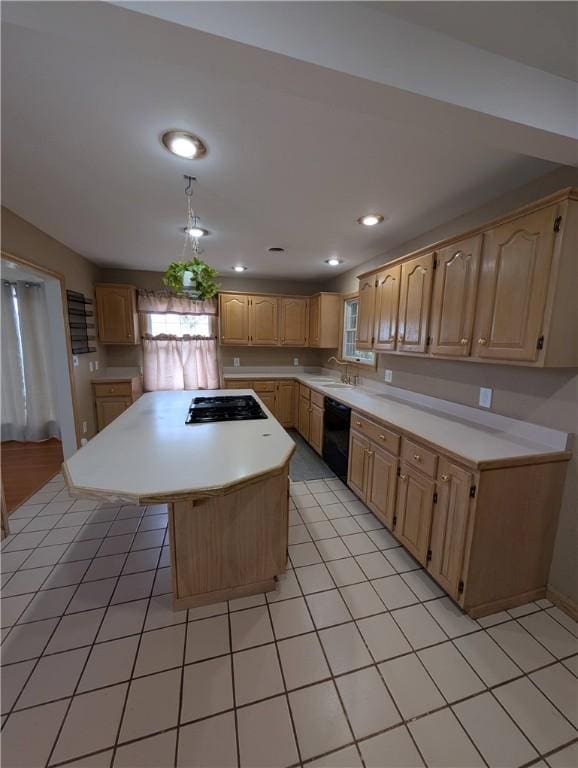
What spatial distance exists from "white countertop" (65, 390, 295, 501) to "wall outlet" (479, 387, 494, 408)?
1.38 metres

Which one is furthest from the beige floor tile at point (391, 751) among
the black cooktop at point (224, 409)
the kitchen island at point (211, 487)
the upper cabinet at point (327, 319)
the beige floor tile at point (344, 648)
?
the upper cabinet at point (327, 319)

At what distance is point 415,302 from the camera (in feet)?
7.73

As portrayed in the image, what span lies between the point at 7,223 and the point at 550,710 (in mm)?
4193

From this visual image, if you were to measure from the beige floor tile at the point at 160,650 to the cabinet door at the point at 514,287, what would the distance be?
87.6 inches

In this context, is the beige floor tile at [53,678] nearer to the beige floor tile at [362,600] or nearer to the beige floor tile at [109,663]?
the beige floor tile at [109,663]

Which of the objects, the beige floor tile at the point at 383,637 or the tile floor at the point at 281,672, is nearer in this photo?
the tile floor at the point at 281,672

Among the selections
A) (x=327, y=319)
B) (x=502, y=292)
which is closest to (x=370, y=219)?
(x=502, y=292)

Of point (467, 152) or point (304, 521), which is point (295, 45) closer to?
point (467, 152)

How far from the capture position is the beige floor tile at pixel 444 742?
1.08 meters

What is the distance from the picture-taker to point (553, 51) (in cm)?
106

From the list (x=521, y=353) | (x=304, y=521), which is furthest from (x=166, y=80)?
(x=304, y=521)

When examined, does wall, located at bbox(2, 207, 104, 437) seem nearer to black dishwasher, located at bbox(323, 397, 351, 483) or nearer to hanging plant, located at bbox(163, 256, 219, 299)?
hanging plant, located at bbox(163, 256, 219, 299)

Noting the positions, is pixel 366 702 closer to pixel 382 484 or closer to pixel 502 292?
pixel 382 484

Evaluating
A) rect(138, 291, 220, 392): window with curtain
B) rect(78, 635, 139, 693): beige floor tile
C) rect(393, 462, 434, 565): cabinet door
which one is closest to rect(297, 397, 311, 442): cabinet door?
rect(138, 291, 220, 392): window with curtain
